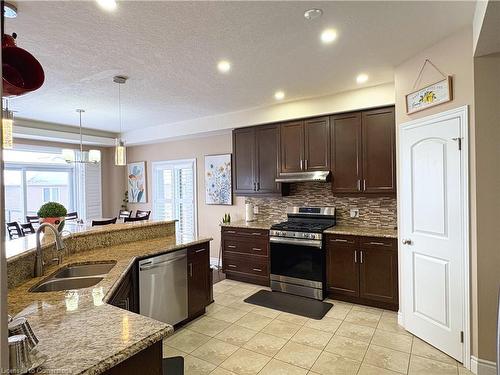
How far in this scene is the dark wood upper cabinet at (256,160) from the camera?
179 inches

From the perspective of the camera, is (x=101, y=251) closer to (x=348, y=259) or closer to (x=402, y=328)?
(x=348, y=259)

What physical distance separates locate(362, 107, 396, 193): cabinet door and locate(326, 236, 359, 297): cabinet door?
0.75 meters

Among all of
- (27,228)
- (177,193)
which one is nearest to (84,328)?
(27,228)

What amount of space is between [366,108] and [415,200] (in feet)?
4.69

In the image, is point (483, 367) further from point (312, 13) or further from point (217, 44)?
point (217, 44)

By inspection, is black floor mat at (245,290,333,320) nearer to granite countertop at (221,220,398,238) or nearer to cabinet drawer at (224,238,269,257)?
cabinet drawer at (224,238,269,257)

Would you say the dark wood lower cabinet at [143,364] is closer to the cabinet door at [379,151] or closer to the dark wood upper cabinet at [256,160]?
the cabinet door at [379,151]

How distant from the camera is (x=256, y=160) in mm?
4699

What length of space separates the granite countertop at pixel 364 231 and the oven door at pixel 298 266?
0.96ft

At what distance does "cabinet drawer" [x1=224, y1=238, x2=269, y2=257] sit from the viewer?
439 centimetres

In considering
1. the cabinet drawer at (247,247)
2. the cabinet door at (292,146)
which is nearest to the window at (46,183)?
the cabinet drawer at (247,247)

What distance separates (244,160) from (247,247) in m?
1.40

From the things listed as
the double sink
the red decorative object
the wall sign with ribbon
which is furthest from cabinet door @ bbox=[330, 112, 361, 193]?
the red decorative object

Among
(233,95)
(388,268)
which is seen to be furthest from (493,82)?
(233,95)
